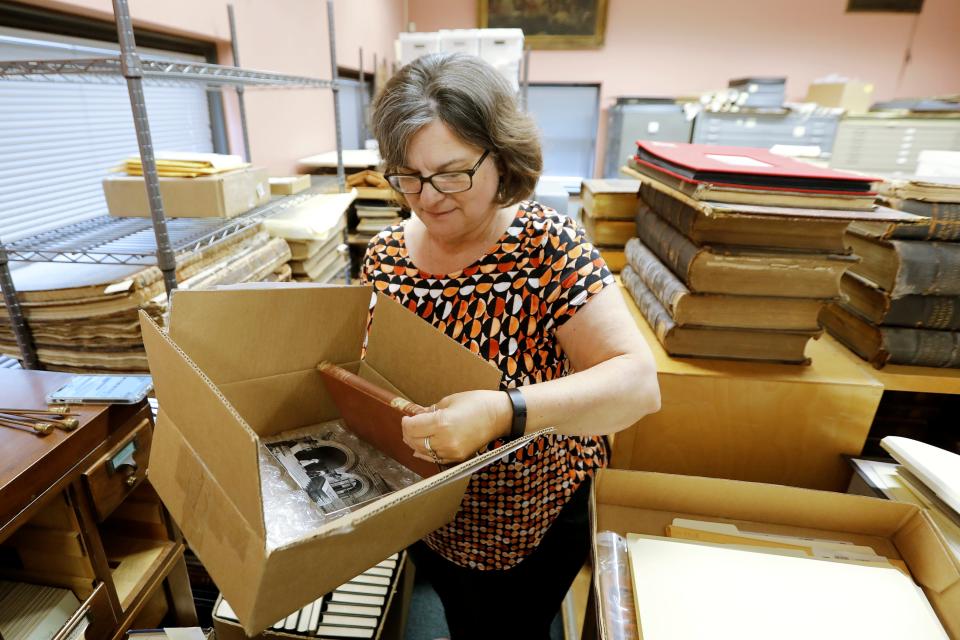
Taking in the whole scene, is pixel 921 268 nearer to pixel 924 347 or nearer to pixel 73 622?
pixel 924 347

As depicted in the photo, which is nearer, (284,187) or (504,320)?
(504,320)

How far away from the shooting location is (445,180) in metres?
0.83

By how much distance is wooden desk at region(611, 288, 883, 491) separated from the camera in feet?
3.72

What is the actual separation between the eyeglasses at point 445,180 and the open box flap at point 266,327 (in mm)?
187

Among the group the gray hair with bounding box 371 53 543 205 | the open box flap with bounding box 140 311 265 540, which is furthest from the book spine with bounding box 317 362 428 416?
the gray hair with bounding box 371 53 543 205

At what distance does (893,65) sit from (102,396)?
6936 mm

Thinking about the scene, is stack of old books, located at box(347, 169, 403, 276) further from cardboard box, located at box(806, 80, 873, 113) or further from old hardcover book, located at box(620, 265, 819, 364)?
cardboard box, located at box(806, 80, 873, 113)

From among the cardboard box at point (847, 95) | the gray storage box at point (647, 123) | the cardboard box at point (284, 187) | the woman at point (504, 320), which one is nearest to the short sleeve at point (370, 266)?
the woman at point (504, 320)

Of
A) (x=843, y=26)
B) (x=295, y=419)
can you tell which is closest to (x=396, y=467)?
(x=295, y=419)

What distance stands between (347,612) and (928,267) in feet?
4.85

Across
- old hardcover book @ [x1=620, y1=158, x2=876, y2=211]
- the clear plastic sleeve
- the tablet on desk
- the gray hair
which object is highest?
the gray hair

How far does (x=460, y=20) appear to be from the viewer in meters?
5.44

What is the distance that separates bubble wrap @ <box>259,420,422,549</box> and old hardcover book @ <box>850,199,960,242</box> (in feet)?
3.57

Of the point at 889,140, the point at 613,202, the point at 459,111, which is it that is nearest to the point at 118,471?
the point at 459,111
